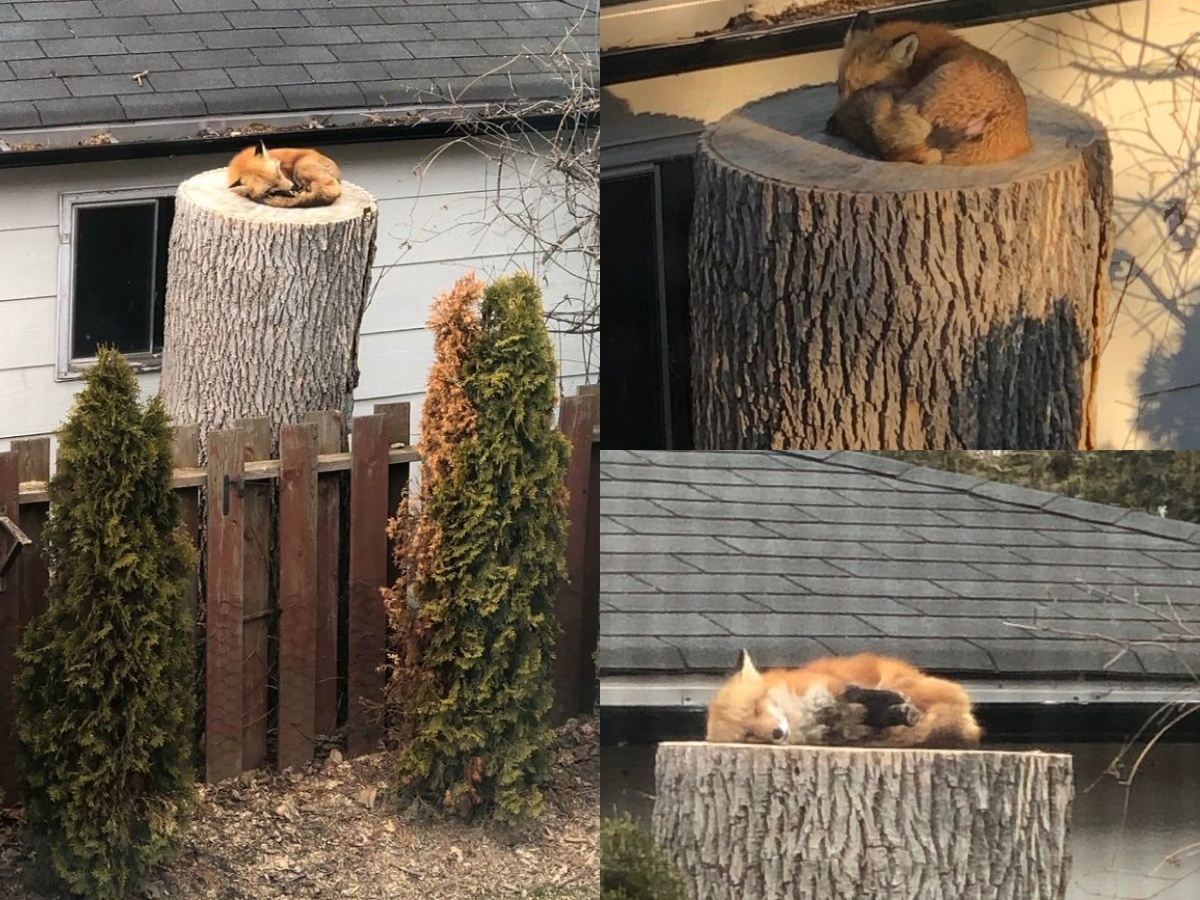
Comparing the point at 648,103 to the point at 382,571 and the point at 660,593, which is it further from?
the point at 382,571

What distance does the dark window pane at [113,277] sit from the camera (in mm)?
3482

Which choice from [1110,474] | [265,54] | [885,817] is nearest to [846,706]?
[885,817]

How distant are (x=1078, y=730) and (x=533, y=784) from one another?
1.50 metres

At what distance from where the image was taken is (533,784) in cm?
388

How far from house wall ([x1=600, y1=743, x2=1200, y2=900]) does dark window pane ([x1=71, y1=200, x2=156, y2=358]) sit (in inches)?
63.8

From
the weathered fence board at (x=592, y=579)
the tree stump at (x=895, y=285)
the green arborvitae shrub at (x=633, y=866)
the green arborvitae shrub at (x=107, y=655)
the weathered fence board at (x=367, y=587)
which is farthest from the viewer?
the weathered fence board at (x=592, y=579)

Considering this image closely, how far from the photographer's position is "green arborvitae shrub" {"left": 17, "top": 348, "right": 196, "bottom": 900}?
3.41 metres

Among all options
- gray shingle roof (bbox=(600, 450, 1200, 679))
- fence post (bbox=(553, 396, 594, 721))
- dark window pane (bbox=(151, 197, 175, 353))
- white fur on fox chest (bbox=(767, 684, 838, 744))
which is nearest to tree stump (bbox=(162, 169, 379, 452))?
dark window pane (bbox=(151, 197, 175, 353))

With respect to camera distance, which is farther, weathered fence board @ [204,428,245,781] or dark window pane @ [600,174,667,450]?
weathered fence board @ [204,428,245,781]

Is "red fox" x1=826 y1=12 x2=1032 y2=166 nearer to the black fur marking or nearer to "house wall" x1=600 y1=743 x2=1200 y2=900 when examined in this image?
the black fur marking

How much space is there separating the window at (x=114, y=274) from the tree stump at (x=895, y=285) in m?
1.41

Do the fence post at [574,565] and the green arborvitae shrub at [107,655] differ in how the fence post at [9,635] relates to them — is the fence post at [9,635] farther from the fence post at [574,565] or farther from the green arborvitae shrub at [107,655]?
the fence post at [574,565]

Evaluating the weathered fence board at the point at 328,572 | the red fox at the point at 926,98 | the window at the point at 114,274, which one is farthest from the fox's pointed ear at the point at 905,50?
the window at the point at 114,274

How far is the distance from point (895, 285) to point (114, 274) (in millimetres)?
1960
